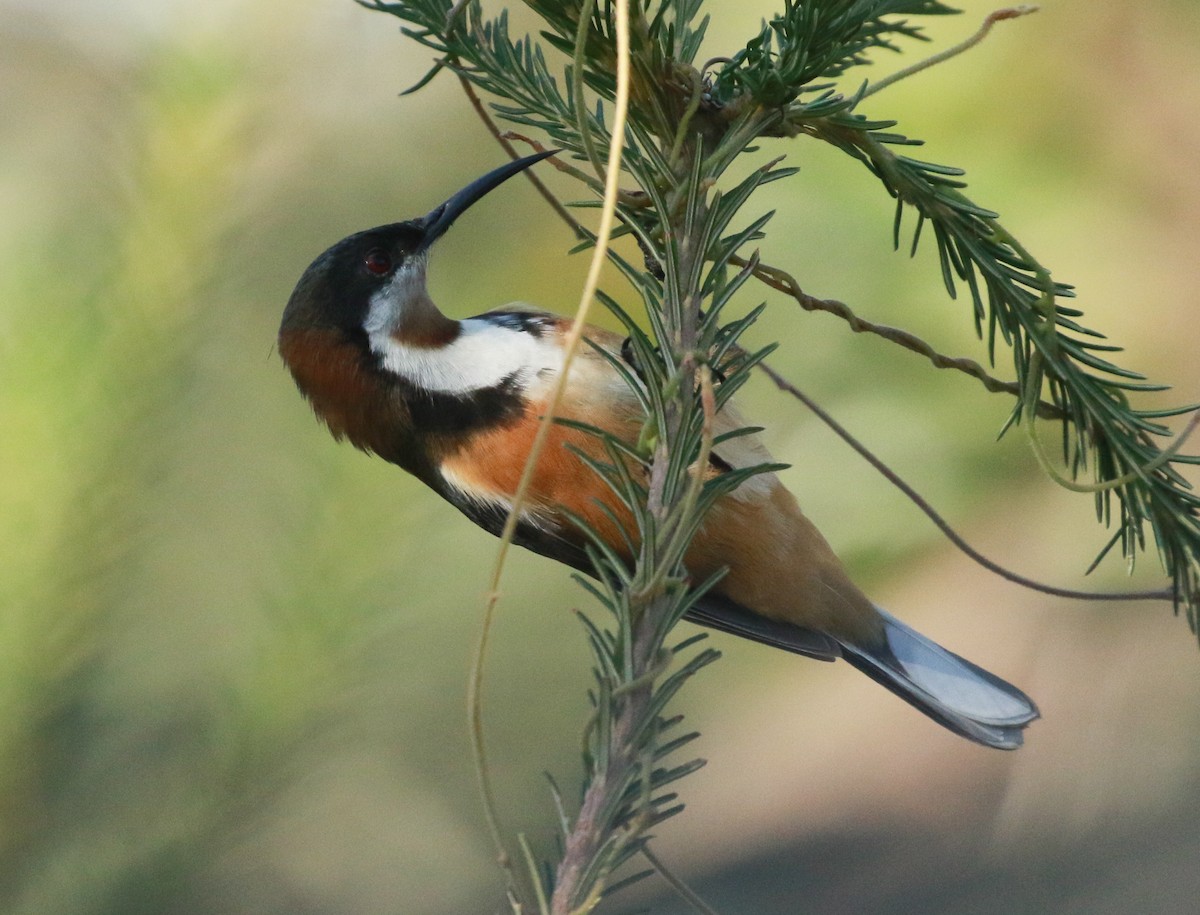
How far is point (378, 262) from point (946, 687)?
596 millimetres

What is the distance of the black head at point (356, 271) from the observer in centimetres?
85

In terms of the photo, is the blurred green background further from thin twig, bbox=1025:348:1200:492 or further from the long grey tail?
thin twig, bbox=1025:348:1200:492

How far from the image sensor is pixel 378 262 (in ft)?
2.88

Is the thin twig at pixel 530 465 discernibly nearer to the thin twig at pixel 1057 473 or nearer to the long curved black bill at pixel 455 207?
the thin twig at pixel 1057 473

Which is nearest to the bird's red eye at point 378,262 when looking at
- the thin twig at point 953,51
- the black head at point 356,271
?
the black head at point 356,271

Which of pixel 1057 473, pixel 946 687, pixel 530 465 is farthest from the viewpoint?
pixel 946 687

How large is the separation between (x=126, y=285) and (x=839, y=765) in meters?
0.95

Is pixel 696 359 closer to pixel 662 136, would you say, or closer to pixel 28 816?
pixel 662 136

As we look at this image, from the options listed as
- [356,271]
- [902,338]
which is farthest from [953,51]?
[356,271]

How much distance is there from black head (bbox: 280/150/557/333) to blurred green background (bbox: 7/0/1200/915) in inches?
2.4

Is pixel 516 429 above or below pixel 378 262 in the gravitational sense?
below

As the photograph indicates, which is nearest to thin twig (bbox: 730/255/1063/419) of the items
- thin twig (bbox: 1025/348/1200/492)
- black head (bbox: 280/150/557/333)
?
thin twig (bbox: 1025/348/1200/492)

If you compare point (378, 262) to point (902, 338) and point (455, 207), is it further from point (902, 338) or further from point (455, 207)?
point (902, 338)

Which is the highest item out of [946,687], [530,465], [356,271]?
[356,271]
